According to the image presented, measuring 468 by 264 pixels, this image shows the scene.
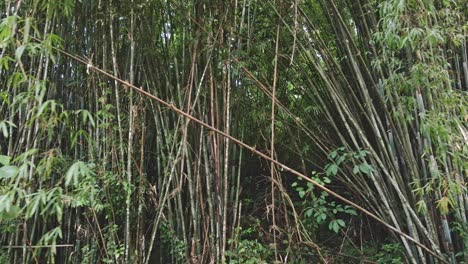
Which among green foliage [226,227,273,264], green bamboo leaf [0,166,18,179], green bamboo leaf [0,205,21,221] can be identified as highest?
green bamboo leaf [0,166,18,179]

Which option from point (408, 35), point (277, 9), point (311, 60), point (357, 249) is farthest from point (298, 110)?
point (408, 35)

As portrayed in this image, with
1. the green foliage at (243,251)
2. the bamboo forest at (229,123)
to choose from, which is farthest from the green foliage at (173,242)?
the green foliage at (243,251)

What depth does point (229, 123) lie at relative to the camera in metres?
2.74

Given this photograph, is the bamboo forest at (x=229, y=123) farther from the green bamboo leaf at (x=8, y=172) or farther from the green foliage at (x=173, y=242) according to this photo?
the green bamboo leaf at (x=8, y=172)

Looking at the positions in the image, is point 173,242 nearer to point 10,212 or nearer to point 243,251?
point 243,251

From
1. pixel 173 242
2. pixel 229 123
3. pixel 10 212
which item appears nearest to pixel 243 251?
pixel 173 242

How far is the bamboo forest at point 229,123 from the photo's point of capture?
2.35 meters

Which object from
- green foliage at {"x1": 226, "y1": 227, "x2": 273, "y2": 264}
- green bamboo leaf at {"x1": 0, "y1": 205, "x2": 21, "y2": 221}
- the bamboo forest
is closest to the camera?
green bamboo leaf at {"x1": 0, "y1": 205, "x2": 21, "y2": 221}

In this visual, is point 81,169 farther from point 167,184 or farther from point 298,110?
point 298,110

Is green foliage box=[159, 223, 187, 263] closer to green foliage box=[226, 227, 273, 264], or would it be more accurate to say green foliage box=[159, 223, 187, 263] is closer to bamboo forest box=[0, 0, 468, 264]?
bamboo forest box=[0, 0, 468, 264]

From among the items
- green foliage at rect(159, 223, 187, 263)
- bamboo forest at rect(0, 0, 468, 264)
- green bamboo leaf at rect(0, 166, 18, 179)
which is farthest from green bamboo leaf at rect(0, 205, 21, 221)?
green foliage at rect(159, 223, 187, 263)

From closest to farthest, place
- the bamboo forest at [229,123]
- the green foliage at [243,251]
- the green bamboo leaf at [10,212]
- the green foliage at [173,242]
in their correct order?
the green bamboo leaf at [10,212] < the bamboo forest at [229,123] < the green foliage at [243,251] < the green foliage at [173,242]

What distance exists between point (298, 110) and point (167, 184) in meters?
1.39

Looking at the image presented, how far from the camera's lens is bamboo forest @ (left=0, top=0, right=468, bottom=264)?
235 cm
